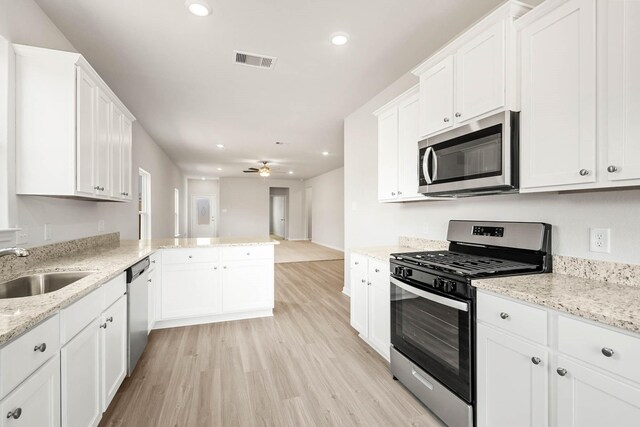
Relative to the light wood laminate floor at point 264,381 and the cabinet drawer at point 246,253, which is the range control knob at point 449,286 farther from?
the cabinet drawer at point 246,253

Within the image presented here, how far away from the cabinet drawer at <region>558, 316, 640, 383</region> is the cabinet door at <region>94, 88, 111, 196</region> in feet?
10.1

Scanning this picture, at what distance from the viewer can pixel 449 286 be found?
1677 mm

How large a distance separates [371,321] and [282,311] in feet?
4.86

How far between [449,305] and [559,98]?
1204 mm

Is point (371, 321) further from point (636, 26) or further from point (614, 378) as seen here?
point (636, 26)

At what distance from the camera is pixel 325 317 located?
3561mm

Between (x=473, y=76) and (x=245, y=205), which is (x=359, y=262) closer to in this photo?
(x=473, y=76)

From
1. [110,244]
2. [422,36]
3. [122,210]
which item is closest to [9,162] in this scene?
[110,244]

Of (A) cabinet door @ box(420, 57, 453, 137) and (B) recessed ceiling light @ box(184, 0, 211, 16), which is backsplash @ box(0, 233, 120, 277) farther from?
(A) cabinet door @ box(420, 57, 453, 137)

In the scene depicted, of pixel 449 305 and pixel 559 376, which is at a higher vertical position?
pixel 449 305

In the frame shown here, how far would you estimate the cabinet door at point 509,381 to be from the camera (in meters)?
1.27

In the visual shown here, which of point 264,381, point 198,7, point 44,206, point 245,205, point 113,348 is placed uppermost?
point 198,7

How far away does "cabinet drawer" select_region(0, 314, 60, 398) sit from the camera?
0.92 metres

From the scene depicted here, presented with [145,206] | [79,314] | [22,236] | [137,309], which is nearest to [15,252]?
[79,314]
